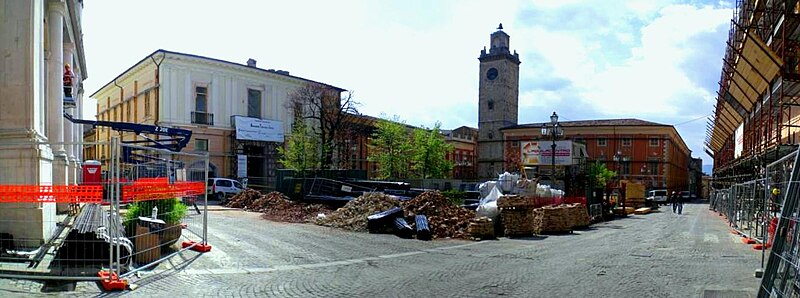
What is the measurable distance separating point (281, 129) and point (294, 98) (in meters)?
3.33

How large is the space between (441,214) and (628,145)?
7291cm

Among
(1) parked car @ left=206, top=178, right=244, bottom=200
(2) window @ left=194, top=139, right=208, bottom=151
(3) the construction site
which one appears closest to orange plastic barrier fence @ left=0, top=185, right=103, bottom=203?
(3) the construction site

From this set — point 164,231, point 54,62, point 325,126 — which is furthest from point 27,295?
point 325,126

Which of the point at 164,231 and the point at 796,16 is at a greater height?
the point at 796,16

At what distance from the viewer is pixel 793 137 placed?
2155 cm

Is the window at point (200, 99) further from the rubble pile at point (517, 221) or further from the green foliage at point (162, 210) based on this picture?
the green foliage at point (162, 210)

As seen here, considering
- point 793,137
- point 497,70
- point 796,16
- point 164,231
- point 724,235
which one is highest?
point 497,70

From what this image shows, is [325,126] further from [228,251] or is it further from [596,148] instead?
[596,148]

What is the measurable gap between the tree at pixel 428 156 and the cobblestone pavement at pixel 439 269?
1594 inches

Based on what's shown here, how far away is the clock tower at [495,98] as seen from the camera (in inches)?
3494

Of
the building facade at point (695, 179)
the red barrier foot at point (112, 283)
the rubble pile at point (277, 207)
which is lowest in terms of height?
the building facade at point (695, 179)

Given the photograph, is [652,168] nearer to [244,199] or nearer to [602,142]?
[602,142]

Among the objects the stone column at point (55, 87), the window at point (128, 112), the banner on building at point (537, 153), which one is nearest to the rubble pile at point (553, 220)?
the stone column at point (55, 87)

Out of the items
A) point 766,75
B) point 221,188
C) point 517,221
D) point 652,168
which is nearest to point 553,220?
point 517,221
